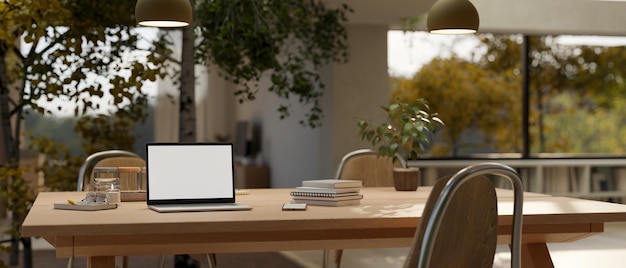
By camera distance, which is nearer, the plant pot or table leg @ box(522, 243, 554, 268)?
table leg @ box(522, 243, 554, 268)

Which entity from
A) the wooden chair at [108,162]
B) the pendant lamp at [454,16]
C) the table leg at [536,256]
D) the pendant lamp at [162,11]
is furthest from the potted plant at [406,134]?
the wooden chair at [108,162]

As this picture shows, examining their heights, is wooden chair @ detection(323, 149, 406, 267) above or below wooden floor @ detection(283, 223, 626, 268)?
above

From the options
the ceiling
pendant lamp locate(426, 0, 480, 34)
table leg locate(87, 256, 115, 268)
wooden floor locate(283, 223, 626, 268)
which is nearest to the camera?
table leg locate(87, 256, 115, 268)

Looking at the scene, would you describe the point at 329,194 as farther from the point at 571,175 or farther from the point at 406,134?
the point at 571,175

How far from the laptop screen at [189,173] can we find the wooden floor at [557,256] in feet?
9.57

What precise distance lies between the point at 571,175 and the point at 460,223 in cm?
703

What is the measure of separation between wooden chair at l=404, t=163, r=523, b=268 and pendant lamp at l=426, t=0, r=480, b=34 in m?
1.28

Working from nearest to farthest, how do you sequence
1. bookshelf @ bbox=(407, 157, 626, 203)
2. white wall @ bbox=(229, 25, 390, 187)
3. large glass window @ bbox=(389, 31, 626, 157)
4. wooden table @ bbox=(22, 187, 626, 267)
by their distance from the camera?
wooden table @ bbox=(22, 187, 626, 267), white wall @ bbox=(229, 25, 390, 187), bookshelf @ bbox=(407, 157, 626, 203), large glass window @ bbox=(389, 31, 626, 157)

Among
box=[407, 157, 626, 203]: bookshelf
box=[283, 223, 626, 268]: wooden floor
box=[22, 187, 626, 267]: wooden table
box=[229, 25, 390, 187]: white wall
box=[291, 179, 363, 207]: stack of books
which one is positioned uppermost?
box=[229, 25, 390, 187]: white wall

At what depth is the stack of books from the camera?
9.61 feet

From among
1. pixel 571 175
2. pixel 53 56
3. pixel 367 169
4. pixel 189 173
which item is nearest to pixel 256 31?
pixel 53 56

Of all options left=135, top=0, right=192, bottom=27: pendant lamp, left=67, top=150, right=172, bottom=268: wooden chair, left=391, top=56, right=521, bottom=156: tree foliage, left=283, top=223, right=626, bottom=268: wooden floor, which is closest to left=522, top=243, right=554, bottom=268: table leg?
left=135, top=0, right=192, bottom=27: pendant lamp

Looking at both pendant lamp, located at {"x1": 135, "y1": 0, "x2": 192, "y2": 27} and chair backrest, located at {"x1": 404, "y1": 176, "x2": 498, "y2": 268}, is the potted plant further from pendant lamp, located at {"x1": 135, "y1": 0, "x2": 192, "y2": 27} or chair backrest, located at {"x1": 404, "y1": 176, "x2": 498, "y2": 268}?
chair backrest, located at {"x1": 404, "y1": 176, "x2": 498, "y2": 268}

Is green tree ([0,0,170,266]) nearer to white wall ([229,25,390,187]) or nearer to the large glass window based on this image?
white wall ([229,25,390,187])
